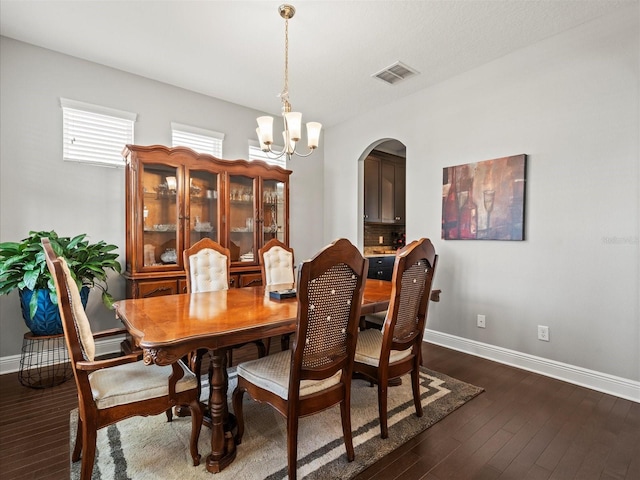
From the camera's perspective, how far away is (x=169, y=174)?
3439 millimetres

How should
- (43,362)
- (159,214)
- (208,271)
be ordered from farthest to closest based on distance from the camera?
(159,214) → (43,362) → (208,271)

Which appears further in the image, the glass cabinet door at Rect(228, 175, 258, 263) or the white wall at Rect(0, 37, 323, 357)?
the glass cabinet door at Rect(228, 175, 258, 263)

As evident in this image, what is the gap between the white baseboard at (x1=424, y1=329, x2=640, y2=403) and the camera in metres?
2.49

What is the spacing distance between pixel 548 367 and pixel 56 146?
4886mm

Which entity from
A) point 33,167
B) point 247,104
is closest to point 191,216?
point 33,167

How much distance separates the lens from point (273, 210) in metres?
4.30

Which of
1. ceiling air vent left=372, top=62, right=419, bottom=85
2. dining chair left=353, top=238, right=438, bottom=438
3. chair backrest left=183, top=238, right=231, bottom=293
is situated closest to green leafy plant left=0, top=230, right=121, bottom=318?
chair backrest left=183, top=238, right=231, bottom=293

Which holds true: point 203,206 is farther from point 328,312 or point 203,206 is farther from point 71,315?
point 328,312

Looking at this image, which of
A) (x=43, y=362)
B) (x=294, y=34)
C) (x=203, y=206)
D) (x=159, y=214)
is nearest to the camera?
(x=294, y=34)

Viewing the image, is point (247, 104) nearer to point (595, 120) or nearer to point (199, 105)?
point (199, 105)

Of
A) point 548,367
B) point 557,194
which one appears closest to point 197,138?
point 557,194

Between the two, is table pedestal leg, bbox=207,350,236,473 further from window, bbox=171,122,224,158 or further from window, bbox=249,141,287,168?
window, bbox=249,141,287,168

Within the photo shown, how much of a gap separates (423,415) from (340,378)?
0.85 m

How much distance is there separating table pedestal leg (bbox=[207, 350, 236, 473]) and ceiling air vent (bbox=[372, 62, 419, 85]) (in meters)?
3.10
